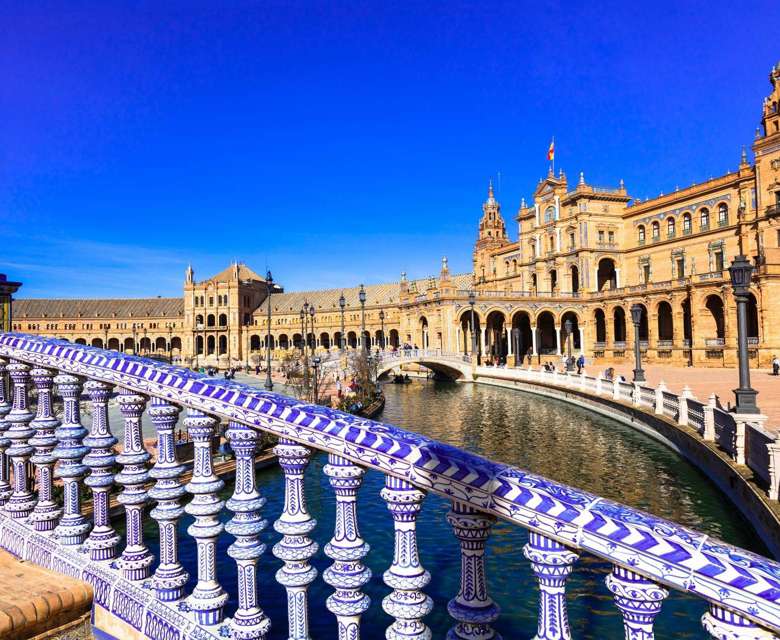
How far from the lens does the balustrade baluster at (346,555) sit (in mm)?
2250

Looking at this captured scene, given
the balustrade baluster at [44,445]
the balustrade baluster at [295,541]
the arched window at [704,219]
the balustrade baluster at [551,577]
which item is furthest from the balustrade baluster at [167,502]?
the arched window at [704,219]

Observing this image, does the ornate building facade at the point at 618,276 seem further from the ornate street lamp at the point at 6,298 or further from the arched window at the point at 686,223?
the ornate street lamp at the point at 6,298

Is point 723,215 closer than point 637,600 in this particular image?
No

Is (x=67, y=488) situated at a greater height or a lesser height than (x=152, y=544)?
greater

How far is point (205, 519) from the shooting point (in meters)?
2.68

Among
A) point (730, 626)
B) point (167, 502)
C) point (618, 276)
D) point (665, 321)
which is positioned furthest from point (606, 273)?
point (730, 626)

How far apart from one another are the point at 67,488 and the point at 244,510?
151 cm

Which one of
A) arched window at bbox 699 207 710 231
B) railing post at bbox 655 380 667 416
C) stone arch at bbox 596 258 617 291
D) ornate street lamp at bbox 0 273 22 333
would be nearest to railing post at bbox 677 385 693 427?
railing post at bbox 655 380 667 416

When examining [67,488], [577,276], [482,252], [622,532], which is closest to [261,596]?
[67,488]

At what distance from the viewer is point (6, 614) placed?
2.77 m

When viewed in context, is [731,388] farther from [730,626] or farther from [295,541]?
[730,626]

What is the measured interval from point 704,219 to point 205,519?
57.1m

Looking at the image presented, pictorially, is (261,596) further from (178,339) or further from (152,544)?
(178,339)

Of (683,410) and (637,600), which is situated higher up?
(637,600)
